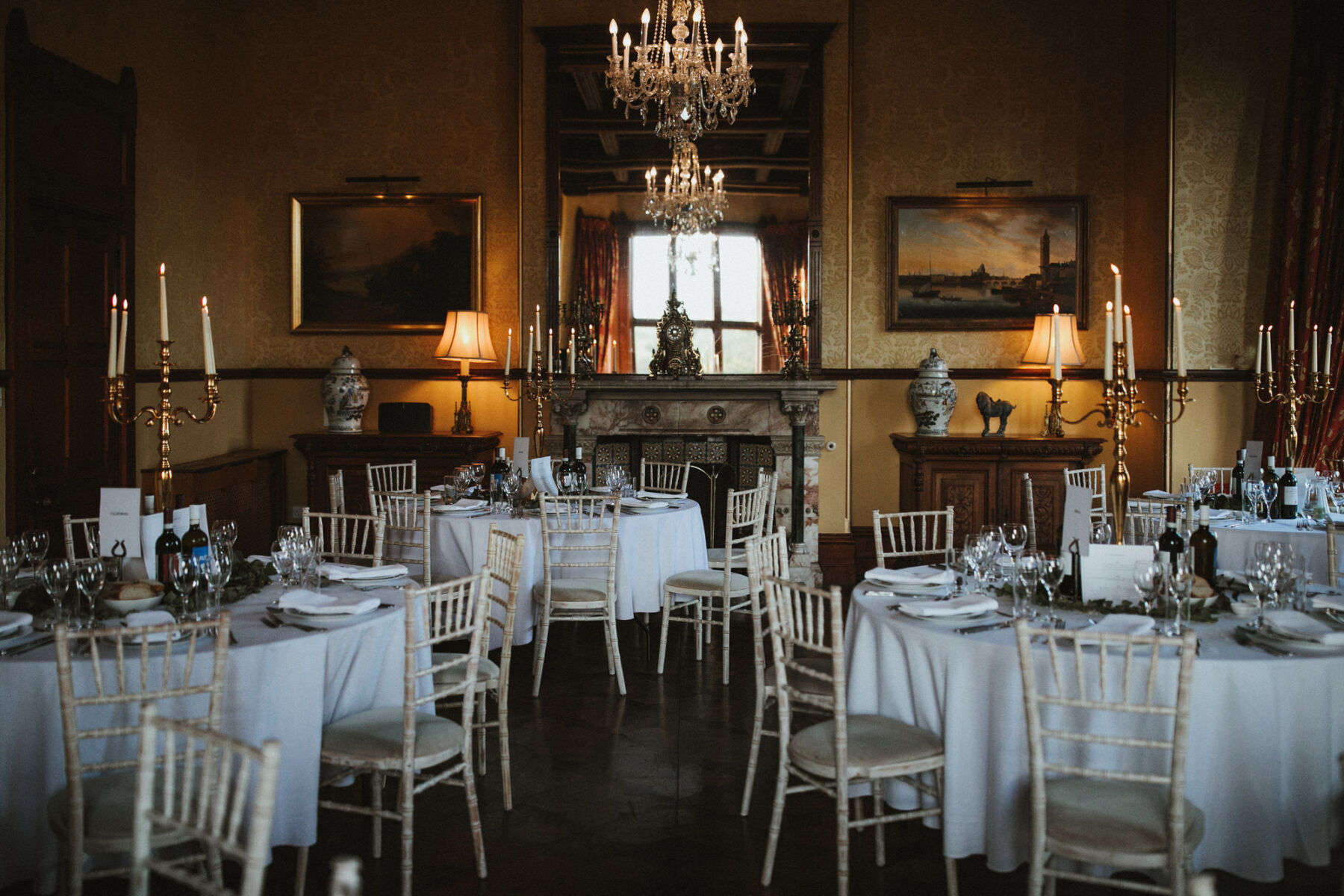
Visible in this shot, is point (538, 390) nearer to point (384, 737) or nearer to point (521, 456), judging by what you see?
point (521, 456)

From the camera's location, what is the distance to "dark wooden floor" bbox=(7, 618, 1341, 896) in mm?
3197

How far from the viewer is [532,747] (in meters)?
4.35

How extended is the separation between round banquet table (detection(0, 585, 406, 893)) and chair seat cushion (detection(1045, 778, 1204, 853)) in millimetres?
2039

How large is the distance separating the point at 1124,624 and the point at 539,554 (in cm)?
319

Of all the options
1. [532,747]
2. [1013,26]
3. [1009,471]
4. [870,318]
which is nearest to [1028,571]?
[532,747]

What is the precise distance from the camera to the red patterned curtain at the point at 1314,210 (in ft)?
21.7

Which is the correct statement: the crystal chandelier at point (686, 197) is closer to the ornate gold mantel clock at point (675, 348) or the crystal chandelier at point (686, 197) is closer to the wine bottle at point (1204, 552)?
the ornate gold mantel clock at point (675, 348)

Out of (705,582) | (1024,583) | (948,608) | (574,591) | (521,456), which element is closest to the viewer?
(1024,583)

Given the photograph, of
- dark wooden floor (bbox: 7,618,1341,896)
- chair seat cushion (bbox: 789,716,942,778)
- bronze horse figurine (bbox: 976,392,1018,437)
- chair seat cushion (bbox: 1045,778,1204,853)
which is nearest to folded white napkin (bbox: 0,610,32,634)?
dark wooden floor (bbox: 7,618,1341,896)

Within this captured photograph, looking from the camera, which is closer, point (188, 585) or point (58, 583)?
point (58, 583)

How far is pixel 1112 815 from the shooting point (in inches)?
101

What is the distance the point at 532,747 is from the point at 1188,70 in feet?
21.5

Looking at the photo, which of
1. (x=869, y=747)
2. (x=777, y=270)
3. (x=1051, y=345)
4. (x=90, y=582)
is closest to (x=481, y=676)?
(x=90, y=582)

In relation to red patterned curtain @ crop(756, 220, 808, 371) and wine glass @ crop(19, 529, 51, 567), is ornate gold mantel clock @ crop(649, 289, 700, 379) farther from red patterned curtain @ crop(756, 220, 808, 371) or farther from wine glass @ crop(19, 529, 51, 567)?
wine glass @ crop(19, 529, 51, 567)
